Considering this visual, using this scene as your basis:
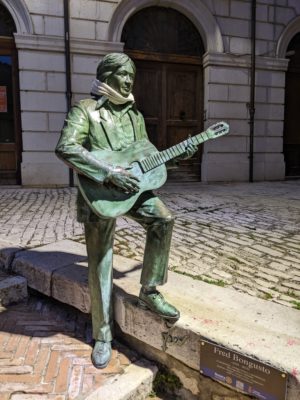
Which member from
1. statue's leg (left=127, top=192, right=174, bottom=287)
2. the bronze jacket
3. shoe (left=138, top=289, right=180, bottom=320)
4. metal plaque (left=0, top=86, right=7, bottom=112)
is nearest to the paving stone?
shoe (left=138, top=289, right=180, bottom=320)

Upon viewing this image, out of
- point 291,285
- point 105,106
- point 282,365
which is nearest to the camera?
point 282,365


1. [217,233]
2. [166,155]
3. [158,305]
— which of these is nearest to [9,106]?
[217,233]

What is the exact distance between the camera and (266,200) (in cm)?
743

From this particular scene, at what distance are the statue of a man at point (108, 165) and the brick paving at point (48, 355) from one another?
0.43 feet

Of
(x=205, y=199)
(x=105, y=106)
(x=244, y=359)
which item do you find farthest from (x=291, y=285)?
(x=205, y=199)

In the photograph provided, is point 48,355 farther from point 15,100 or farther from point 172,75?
point 172,75

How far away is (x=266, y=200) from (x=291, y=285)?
4.39 metres

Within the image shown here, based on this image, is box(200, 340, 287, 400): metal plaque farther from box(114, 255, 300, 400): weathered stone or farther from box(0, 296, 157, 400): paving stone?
box(0, 296, 157, 400): paving stone

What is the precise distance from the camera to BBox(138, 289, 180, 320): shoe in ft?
7.82

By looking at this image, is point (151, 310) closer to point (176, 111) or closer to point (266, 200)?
point (266, 200)

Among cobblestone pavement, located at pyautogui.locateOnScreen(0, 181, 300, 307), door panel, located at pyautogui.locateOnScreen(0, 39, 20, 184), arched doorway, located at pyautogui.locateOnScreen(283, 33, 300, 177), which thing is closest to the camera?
cobblestone pavement, located at pyautogui.locateOnScreen(0, 181, 300, 307)

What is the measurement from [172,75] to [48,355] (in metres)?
8.75

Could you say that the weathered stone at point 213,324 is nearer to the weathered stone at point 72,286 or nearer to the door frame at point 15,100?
the weathered stone at point 72,286

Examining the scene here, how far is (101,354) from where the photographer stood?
8.43 feet
